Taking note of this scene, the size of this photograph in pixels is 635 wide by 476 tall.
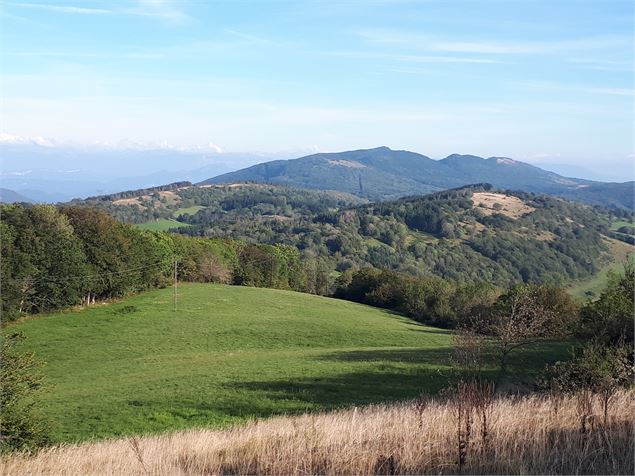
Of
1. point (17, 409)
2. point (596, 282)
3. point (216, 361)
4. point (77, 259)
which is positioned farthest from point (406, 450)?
point (596, 282)

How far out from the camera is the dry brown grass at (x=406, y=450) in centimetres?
552

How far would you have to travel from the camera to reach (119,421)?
2062 cm

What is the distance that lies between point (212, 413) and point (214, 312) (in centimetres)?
3640

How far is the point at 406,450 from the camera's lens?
5.84 meters

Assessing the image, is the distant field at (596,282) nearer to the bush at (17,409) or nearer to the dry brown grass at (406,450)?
the bush at (17,409)

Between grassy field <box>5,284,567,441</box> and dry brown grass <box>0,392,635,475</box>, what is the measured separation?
10.3 m

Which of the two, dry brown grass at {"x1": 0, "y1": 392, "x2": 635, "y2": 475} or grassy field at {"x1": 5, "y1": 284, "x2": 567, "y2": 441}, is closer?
dry brown grass at {"x1": 0, "y1": 392, "x2": 635, "y2": 475}

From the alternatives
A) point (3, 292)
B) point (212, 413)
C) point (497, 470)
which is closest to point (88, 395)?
A: point (212, 413)

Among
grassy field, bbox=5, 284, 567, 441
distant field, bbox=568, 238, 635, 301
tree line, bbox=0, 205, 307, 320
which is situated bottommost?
distant field, bbox=568, 238, 635, 301

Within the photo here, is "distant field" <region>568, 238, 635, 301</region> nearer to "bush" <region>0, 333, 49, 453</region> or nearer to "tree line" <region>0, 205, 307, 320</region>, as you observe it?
"tree line" <region>0, 205, 307, 320</region>

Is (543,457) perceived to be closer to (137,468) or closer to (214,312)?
(137,468)

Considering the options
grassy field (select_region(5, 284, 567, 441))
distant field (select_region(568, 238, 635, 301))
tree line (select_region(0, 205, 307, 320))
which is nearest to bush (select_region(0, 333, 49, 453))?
grassy field (select_region(5, 284, 567, 441))

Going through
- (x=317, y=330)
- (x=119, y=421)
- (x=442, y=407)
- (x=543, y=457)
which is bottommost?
(x=317, y=330)

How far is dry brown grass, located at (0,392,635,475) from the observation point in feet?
18.1
